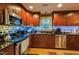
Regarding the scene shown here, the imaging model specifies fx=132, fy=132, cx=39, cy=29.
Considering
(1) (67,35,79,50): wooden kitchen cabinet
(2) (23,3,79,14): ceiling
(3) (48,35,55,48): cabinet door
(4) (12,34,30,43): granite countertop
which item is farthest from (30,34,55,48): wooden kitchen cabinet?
(2) (23,3,79,14): ceiling

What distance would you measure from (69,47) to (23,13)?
95 cm

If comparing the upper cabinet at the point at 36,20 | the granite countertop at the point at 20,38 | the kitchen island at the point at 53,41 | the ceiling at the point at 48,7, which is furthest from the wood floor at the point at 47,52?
the ceiling at the point at 48,7

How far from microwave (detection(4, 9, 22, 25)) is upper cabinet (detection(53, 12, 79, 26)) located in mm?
593

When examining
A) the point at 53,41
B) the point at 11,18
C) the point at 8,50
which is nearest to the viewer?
the point at 8,50

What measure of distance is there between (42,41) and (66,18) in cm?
55

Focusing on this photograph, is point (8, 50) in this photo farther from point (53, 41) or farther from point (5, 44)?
point (53, 41)

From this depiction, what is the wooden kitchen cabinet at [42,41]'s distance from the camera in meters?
2.22

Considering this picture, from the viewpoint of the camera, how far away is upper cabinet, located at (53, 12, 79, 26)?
2.12 metres

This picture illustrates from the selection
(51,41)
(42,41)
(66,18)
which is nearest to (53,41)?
(51,41)

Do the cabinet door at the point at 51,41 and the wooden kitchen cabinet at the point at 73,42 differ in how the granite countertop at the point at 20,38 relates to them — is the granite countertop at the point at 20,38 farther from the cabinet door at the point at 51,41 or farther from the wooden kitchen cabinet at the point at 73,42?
the wooden kitchen cabinet at the point at 73,42

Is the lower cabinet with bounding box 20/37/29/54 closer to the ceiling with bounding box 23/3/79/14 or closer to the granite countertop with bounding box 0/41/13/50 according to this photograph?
the granite countertop with bounding box 0/41/13/50

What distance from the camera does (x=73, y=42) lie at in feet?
7.18
